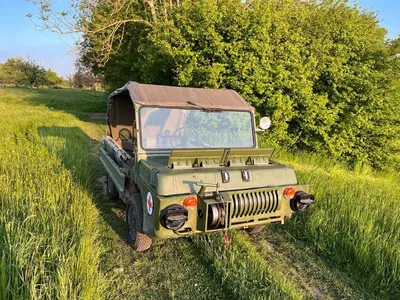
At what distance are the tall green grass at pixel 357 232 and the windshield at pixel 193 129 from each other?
1.59m

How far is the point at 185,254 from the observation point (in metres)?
3.81

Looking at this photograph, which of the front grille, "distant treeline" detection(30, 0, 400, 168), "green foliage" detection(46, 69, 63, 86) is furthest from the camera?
"green foliage" detection(46, 69, 63, 86)

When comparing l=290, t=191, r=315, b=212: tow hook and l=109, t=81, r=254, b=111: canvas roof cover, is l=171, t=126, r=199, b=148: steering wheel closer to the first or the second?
l=109, t=81, r=254, b=111: canvas roof cover

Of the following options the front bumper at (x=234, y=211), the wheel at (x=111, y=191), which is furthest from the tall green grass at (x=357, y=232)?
the wheel at (x=111, y=191)

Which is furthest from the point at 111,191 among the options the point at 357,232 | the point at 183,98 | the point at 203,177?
the point at 357,232

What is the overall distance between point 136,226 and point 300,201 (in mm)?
2029

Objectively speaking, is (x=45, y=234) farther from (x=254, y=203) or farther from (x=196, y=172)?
(x=254, y=203)

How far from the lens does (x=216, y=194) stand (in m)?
3.15

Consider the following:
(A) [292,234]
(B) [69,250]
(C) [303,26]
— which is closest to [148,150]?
(B) [69,250]

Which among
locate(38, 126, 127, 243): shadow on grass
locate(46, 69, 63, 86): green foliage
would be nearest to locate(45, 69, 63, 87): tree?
locate(46, 69, 63, 86): green foliage

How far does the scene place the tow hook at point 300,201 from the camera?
3613mm

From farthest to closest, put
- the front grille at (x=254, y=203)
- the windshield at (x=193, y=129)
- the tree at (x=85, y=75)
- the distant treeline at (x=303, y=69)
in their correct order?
the tree at (x=85, y=75), the distant treeline at (x=303, y=69), the windshield at (x=193, y=129), the front grille at (x=254, y=203)

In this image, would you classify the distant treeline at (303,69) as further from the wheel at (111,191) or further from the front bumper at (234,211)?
the front bumper at (234,211)

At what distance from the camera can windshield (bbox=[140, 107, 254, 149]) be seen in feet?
13.3
